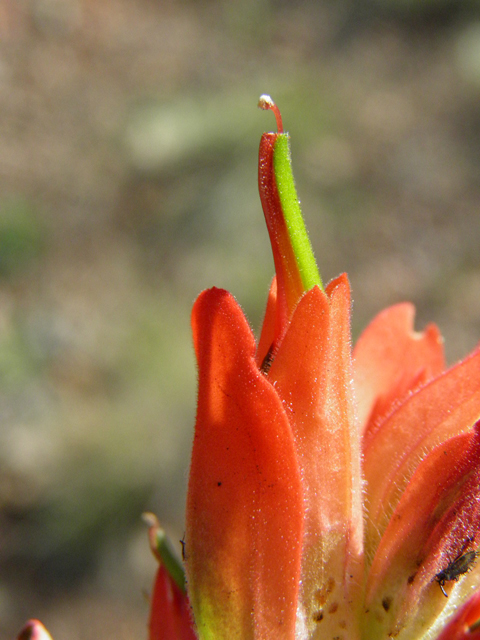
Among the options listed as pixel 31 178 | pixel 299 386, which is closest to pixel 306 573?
pixel 299 386

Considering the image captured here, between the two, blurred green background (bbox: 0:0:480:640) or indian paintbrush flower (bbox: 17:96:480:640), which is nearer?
indian paintbrush flower (bbox: 17:96:480:640)

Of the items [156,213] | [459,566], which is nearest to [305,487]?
[459,566]

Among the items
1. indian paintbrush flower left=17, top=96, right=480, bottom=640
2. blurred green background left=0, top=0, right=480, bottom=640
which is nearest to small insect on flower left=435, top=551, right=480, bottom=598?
indian paintbrush flower left=17, top=96, right=480, bottom=640

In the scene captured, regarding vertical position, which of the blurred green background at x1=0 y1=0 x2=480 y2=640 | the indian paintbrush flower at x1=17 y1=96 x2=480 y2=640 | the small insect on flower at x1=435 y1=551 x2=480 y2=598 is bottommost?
the small insect on flower at x1=435 y1=551 x2=480 y2=598

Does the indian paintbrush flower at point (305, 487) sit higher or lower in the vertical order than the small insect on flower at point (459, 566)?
higher

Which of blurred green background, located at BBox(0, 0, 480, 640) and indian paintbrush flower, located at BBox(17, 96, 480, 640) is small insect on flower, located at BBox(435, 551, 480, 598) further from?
blurred green background, located at BBox(0, 0, 480, 640)

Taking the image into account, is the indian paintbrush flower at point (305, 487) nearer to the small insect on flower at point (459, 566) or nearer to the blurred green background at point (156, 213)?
the small insect on flower at point (459, 566)

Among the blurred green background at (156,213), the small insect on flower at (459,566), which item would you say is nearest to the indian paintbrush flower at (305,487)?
the small insect on flower at (459,566)

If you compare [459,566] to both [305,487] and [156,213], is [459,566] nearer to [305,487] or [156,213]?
[305,487]
